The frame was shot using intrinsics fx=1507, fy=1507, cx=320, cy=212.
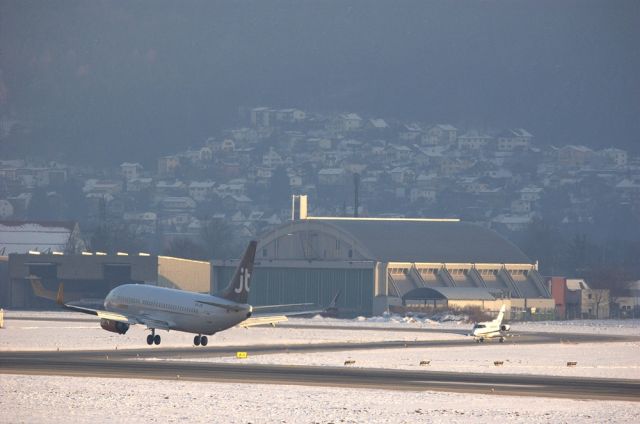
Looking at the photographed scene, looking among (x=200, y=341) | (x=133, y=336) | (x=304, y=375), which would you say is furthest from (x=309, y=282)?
(x=304, y=375)

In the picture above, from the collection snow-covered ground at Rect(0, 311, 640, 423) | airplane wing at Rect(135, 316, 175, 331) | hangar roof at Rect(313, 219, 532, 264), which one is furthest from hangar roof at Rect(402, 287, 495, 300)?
snow-covered ground at Rect(0, 311, 640, 423)

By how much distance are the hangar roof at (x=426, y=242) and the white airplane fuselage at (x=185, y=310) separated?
8435 centimetres

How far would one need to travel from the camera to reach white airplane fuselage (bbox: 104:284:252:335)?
9462 cm

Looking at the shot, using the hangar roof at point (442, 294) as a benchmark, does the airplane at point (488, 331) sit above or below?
below

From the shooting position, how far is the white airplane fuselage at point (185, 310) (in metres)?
94.6

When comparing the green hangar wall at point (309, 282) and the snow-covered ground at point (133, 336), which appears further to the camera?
the green hangar wall at point (309, 282)

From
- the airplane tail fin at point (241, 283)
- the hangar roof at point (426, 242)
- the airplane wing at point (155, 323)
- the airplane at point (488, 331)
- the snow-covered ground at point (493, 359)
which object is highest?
the hangar roof at point (426, 242)

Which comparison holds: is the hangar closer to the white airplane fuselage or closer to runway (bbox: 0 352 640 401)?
the white airplane fuselage

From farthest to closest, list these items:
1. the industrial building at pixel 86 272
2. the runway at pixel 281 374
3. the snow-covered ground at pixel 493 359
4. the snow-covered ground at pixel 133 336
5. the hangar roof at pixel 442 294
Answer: the industrial building at pixel 86 272
the hangar roof at pixel 442 294
the snow-covered ground at pixel 133 336
the snow-covered ground at pixel 493 359
the runway at pixel 281 374

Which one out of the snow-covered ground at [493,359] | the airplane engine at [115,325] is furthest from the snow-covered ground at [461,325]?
the airplane engine at [115,325]

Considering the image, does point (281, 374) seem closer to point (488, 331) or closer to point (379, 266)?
point (488, 331)

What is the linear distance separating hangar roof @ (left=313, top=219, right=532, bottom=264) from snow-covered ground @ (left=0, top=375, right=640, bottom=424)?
11575 centimetres

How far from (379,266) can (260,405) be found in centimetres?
11881

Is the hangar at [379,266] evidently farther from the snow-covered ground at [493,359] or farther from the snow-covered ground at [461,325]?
the snow-covered ground at [493,359]
